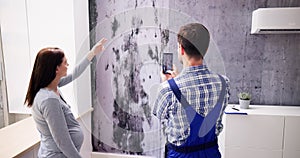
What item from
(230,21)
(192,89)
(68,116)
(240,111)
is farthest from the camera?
(230,21)

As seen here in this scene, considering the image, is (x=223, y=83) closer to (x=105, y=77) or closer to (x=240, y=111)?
(x=240, y=111)

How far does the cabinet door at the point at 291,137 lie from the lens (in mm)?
1729

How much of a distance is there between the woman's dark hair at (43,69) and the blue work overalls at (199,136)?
0.53 metres

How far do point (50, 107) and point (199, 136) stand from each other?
0.66 meters

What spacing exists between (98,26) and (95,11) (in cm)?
13

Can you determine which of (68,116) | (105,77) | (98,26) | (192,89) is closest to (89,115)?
(105,77)

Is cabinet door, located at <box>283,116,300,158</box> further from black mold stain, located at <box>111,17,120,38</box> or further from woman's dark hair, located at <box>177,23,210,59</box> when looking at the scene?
black mold stain, located at <box>111,17,120,38</box>

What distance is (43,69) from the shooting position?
1.07m

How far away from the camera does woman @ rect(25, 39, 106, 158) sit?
1.03 meters

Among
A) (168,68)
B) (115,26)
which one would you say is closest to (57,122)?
(168,68)

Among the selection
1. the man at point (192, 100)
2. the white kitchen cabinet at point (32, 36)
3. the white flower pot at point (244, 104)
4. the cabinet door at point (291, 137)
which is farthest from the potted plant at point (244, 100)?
the white kitchen cabinet at point (32, 36)

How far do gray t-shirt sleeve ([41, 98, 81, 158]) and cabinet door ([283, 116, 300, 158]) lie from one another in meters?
1.50

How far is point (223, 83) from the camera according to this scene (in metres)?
1.09

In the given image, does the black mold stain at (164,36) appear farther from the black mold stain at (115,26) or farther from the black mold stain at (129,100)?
the black mold stain at (115,26)
